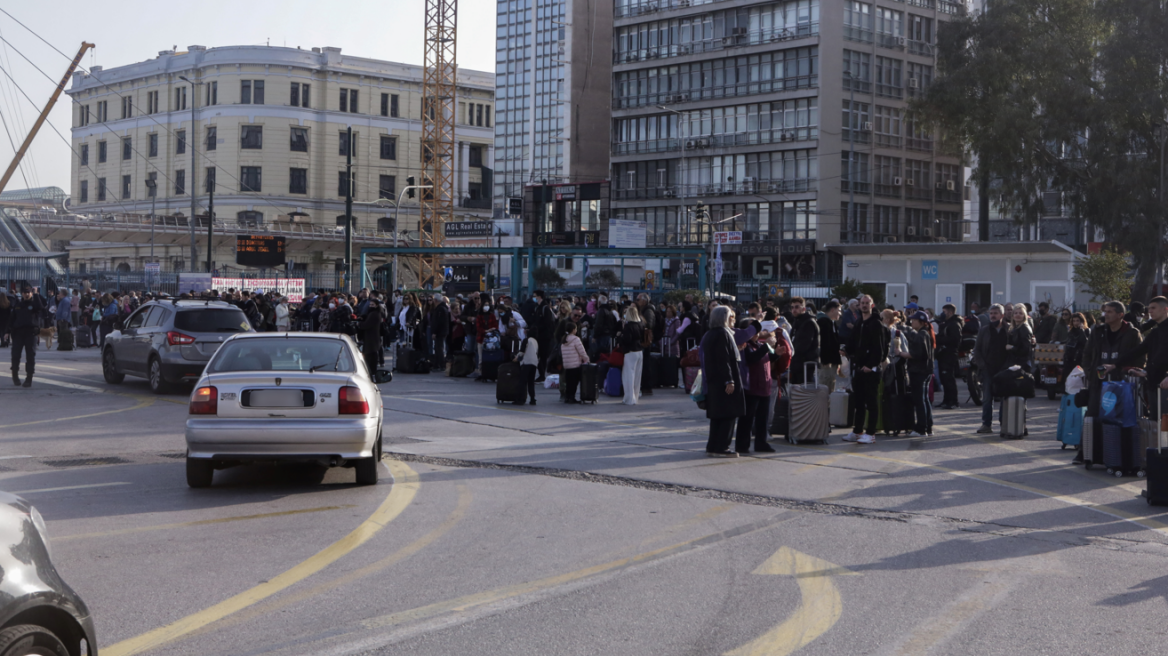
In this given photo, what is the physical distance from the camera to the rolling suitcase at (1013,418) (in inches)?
594

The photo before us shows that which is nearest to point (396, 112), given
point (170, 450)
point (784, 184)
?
point (784, 184)

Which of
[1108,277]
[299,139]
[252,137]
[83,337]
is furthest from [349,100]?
[1108,277]

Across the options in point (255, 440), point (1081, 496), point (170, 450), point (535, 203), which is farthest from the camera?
point (535, 203)

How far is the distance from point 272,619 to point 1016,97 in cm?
4411

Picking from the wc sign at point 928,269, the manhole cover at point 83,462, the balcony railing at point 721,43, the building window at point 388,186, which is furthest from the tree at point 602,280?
the manhole cover at point 83,462

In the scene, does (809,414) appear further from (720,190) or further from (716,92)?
(716,92)

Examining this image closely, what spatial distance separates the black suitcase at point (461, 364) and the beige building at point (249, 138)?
64424mm

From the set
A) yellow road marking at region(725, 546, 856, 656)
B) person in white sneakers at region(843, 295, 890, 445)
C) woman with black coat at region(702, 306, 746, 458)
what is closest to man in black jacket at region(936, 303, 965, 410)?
person in white sneakers at region(843, 295, 890, 445)

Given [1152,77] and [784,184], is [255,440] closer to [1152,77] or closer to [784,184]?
[1152,77]

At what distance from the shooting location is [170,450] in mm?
12750

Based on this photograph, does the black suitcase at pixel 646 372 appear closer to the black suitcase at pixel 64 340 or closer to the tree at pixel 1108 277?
the black suitcase at pixel 64 340

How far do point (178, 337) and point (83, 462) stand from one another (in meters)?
7.90

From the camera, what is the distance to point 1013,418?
15.1 meters

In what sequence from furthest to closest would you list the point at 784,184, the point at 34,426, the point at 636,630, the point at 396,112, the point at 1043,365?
1. the point at 396,112
2. the point at 784,184
3. the point at 1043,365
4. the point at 34,426
5. the point at 636,630
